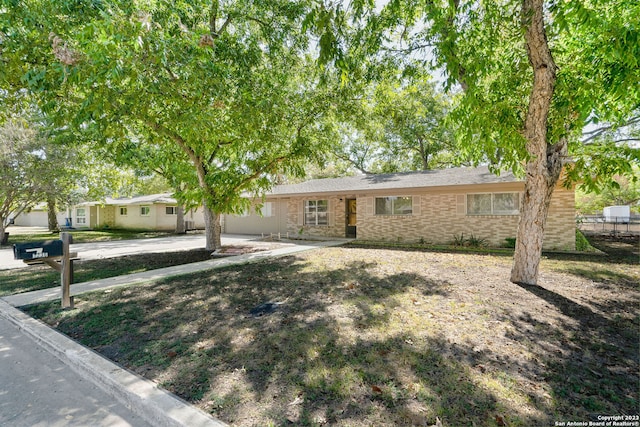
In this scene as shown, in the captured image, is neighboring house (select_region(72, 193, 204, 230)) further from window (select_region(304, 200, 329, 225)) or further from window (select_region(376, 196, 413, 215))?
window (select_region(376, 196, 413, 215))

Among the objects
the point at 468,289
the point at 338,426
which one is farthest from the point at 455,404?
the point at 468,289

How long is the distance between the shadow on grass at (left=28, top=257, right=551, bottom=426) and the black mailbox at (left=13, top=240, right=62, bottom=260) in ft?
3.33

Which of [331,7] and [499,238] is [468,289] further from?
[499,238]

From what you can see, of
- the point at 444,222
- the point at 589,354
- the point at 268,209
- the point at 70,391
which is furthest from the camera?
the point at 268,209

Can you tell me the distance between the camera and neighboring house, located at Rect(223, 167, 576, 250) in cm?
1188

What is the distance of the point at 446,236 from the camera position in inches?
534

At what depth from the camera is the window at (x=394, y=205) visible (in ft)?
48.1

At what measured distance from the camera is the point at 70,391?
2.98m

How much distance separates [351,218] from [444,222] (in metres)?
5.81

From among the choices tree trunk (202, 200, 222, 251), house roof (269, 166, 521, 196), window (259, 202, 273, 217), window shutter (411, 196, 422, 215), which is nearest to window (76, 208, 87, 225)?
window (259, 202, 273, 217)

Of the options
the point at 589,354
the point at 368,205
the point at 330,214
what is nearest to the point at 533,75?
the point at 589,354

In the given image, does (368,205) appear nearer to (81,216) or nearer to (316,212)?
(316,212)

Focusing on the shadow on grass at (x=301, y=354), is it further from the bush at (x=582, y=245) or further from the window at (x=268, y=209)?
the window at (x=268, y=209)

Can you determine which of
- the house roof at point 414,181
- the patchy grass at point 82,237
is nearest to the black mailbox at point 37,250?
the house roof at point 414,181
